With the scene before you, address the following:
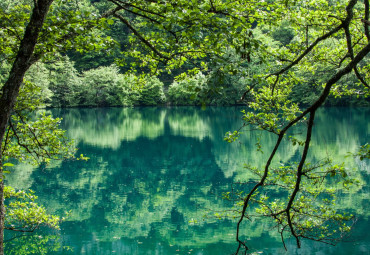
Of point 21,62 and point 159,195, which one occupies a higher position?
point 21,62

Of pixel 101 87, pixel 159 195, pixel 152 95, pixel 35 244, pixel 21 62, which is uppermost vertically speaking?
pixel 101 87

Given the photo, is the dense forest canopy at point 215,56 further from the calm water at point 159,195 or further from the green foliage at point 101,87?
the green foliage at point 101,87

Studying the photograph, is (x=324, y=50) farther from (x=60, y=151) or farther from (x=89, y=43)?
(x=60, y=151)

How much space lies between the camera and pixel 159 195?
1430cm

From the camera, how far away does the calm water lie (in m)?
9.89

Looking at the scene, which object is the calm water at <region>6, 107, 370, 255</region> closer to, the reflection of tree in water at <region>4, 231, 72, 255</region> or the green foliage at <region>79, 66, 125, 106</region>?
the reflection of tree in water at <region>4, 231, 72, 255</region>

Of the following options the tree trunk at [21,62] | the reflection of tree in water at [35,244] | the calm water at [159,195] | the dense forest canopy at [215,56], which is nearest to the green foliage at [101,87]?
the calm water at [159,195]

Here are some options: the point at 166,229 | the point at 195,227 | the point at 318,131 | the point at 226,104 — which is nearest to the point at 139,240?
the point at 166,229

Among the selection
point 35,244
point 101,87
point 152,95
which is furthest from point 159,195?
point 152,95

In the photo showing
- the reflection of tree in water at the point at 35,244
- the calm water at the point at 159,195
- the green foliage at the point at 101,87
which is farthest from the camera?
the green foliage at the point at 101,87

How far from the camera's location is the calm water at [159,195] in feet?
32.4

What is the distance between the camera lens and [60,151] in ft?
24.2

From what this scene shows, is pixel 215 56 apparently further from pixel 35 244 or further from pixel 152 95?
pixel 152 95

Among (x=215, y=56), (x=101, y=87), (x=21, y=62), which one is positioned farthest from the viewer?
(x=101, y=87)
